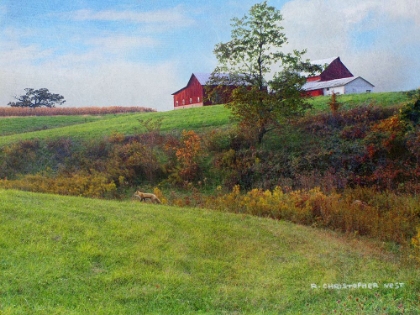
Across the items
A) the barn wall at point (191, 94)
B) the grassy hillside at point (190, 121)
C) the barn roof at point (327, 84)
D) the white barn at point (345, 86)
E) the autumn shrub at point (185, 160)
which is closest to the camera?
the autumn shrub at point (185, 160)

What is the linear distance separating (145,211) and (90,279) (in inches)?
167

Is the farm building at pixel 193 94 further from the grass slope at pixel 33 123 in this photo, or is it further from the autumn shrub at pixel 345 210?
the autumn shrub at pixel 345 210

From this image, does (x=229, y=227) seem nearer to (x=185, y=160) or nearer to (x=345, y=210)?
(x=345, y=210)

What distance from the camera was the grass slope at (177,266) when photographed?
5746 mm

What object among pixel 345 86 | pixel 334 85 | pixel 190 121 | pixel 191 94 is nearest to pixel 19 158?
pixel 190 121

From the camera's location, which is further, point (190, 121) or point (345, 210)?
point (190, 121)

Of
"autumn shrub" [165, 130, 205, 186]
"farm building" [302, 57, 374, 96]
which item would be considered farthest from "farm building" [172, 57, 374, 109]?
"autumn shrub" [165, 130, 205, 186]

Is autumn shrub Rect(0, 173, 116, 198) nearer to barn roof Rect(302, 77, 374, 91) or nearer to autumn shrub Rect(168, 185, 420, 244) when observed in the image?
autumn shrub Rect(168, 185, 420, 244)

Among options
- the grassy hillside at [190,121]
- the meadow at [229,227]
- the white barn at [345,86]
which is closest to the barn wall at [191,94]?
the white barn at [345,86]

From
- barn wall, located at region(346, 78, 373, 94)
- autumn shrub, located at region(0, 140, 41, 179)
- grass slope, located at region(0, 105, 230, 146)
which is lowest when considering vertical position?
autumn shrub, located at region(0, 140, 41, 179)

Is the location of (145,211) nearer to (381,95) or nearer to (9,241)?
(9,241)

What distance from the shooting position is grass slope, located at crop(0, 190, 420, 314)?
575cm

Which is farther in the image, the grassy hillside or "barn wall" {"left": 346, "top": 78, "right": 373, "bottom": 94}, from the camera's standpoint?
"barn wall" {"left": 346, "top": 78, "right": 373, "bottom": 94}

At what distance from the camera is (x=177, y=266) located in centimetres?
711
